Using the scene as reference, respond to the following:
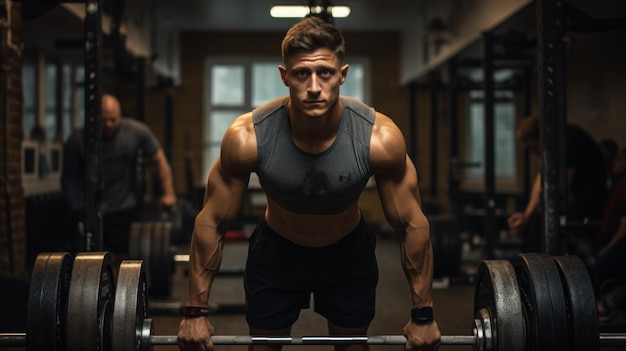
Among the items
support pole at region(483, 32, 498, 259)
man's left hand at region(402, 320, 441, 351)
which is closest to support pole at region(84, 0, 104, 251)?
man's left hand at region(402, 320, 441, 351)

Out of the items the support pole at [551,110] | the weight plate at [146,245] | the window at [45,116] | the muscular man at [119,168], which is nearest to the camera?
the support pole at [551,110]

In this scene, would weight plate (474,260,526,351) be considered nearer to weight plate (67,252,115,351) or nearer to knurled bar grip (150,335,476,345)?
knurled bar grip (150,335,476,345)

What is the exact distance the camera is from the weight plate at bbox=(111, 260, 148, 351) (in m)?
2.40

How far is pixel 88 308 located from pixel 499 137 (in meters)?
8.63

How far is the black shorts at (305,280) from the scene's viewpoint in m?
2.61

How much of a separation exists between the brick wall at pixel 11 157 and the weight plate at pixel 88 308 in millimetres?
2226

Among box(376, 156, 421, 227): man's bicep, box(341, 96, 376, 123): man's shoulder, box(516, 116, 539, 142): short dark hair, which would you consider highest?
box(516, 116, 539, 142): short dark hair

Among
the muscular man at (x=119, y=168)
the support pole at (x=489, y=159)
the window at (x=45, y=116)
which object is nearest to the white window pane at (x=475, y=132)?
the window at (x=45, y=116)

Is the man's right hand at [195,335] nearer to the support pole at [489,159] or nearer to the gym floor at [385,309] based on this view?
the gym floor at [385,309]

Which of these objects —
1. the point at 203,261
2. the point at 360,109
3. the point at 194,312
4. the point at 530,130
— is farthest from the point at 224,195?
the point at 530,130

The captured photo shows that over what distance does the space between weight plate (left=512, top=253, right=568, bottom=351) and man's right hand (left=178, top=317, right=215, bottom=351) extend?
35.5 inches

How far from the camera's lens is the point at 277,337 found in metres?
2.46

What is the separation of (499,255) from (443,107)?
12.8ft

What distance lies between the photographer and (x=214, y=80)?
10.7 m
